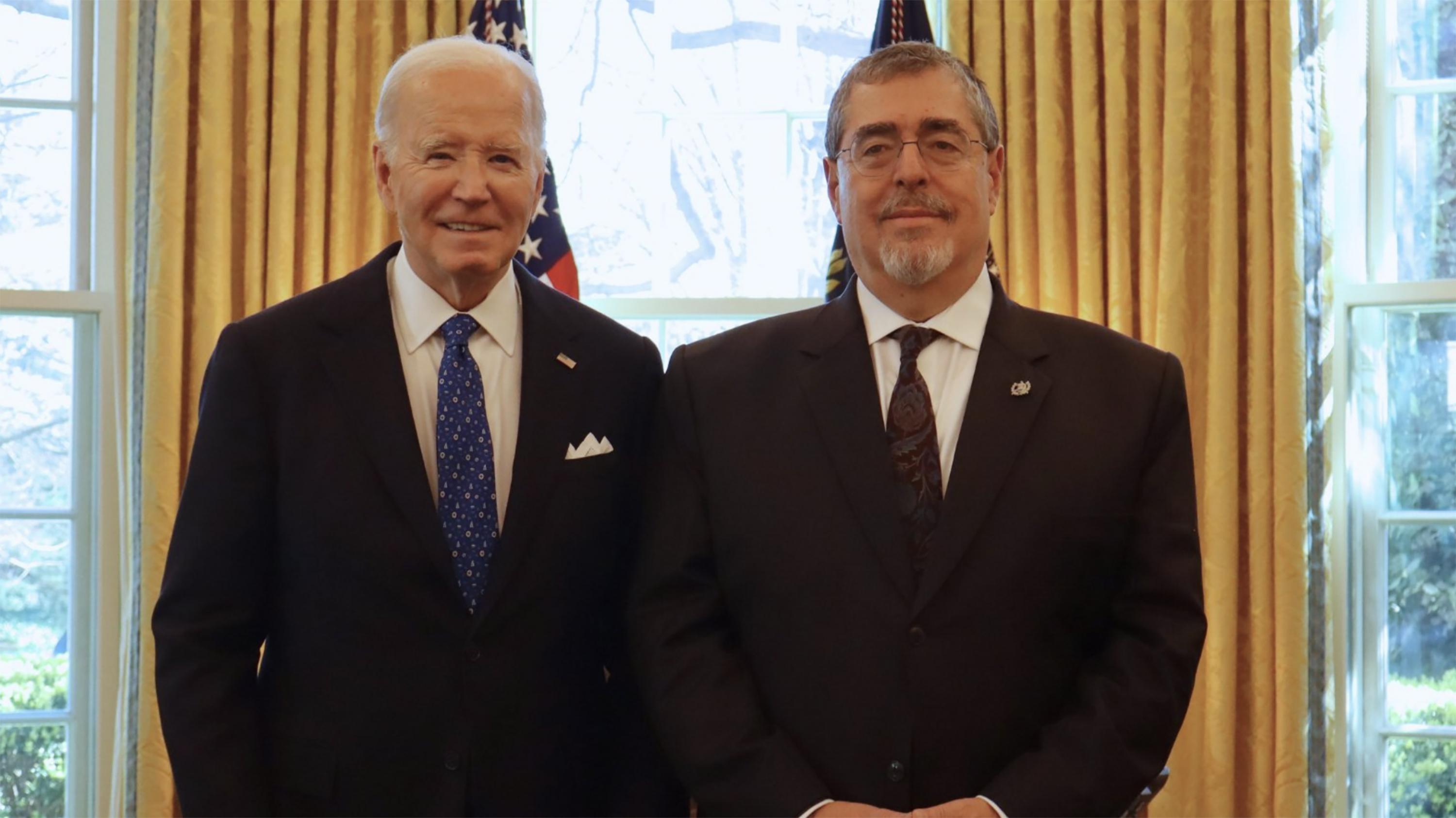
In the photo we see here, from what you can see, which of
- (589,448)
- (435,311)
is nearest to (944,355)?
(589,448)

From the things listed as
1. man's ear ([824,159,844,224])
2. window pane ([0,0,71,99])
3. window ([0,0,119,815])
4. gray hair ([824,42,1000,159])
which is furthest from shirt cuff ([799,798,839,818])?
window pane ([0,0,71,99])

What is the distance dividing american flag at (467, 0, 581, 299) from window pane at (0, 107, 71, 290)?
3.96ft

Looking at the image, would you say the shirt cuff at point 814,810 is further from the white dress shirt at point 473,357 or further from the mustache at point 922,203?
the mustache at point 922,203

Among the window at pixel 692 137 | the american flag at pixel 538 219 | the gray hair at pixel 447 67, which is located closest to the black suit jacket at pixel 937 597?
the gray hair at pixel 447 67

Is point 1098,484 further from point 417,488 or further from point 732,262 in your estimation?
point 732,262

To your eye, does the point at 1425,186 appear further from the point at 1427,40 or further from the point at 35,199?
the point at 35,199

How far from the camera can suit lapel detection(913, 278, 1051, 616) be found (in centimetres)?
190

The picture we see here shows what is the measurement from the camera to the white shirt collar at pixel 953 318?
2.04 metres

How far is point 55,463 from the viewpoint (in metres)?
3.80

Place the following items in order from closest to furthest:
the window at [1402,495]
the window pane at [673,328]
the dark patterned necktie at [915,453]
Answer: the dark patterned necktie at [915,453] < the window at [1402,495] < the window pane at [673,328]

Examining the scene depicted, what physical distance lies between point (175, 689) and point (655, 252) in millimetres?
2366

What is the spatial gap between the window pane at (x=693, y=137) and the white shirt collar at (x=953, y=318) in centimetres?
195

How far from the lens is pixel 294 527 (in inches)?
77.0

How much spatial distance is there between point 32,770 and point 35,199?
5.10 ft
